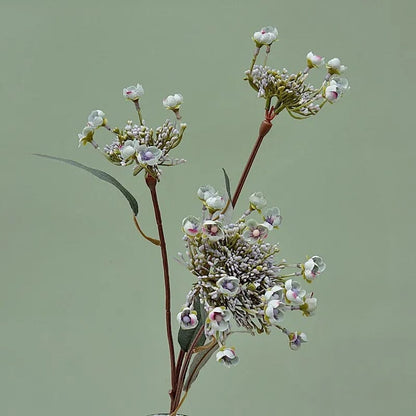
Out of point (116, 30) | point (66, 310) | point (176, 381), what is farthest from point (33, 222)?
point (176, 381)

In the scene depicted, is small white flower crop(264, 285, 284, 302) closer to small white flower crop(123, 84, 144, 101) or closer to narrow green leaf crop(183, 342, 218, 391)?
narrow green leaf crop(183, 342, 218, 391)

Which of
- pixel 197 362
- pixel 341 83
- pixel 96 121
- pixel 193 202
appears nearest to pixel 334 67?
pixel 341 83

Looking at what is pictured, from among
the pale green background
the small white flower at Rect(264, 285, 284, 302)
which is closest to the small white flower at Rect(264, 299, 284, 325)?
the small white flower at Rect(264, 285, 284, 302)

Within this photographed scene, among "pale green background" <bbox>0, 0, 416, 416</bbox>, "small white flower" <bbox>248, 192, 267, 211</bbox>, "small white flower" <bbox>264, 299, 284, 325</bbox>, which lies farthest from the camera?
"pale green background" <bbox>0, 0, 416, 416</bbox>

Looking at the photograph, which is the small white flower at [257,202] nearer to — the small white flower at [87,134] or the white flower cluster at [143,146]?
the white flower cluster at [143,146]

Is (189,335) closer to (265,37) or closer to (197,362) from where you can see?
(197,362)

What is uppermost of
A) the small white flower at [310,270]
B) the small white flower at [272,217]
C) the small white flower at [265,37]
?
the small white flower at [265,37]

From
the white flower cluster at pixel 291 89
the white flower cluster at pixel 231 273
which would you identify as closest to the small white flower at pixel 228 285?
the white flower cluster at pixel 231 273
